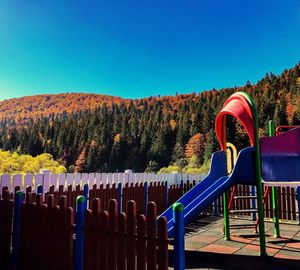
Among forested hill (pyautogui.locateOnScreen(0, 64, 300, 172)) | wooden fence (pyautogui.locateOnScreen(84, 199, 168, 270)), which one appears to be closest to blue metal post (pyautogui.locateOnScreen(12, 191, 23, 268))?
wooden fence (pyautogui.locateOnScreen(84, 199, 168, 270))

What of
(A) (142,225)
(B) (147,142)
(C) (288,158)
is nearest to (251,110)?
(C) (288,158)

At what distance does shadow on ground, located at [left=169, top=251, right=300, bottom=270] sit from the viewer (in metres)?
4.89

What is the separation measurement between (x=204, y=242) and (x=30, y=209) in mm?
3936

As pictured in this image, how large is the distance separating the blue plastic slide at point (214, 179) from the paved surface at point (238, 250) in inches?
31.3

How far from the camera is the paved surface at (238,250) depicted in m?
5.02

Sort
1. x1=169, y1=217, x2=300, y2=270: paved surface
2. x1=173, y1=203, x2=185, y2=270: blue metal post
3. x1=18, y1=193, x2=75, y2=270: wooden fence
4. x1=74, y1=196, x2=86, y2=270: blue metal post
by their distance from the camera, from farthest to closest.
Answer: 1. x1=169, y1=217, x2=300, y2=270: paved surface
2. x1=18, y1=193, x2=75, y2=270: wooden fence
3. x1=74, y1=196, x2=86, y2=270: blue metal post
4. x1=173, y1=203, x2=185, y2=270: blue metal post

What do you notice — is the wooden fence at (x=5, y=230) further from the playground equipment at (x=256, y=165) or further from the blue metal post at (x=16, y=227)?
the playground equipment at (x=256, y=165)

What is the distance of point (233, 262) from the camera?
5.12 metres

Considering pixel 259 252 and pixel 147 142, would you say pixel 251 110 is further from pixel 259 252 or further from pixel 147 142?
pixel 147 142

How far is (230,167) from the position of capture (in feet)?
23.8

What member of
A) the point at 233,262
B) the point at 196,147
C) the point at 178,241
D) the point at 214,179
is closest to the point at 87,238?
the point at 178,241

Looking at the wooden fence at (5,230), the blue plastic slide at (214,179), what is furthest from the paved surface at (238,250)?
the wooden fence at (5,230)

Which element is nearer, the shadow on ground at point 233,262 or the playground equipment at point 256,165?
the shadow on ground at point 233,262

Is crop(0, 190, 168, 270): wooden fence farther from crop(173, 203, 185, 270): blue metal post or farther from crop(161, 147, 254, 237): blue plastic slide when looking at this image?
crop(161, 147, 254, 237): blue plastic slide
